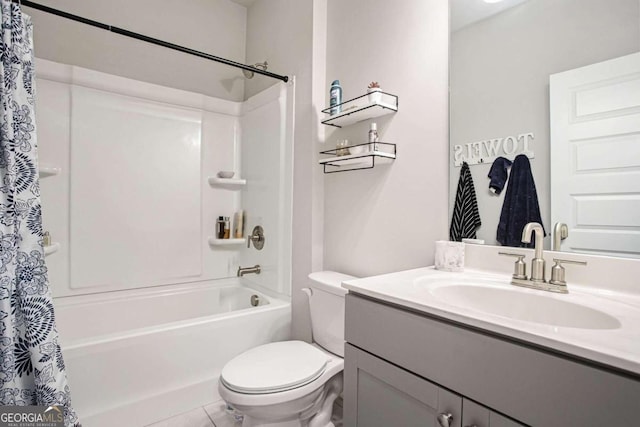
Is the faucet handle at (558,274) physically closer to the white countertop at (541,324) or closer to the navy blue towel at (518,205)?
the white countertop at (541,324)

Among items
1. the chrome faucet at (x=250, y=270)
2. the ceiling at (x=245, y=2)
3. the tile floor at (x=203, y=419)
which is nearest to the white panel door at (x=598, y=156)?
the tile floor at (x=203, y=419)

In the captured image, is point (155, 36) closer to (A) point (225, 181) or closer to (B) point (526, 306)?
(A) point (225, 181)

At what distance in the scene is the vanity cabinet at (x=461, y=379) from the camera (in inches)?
22.0

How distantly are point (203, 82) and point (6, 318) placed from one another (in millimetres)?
2061

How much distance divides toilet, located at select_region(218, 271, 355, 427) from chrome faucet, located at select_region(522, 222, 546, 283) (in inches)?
30.4

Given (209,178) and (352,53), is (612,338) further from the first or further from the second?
(209,178)

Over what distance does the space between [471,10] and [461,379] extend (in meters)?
1.36

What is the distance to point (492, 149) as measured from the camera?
124cm

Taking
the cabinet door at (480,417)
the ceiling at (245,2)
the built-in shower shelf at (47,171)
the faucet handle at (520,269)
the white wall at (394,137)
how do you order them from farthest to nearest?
the ceiling at (245,2), the built-in shower shelf at (47,171), the white wall at (394,137), the faucet handle at (520,269), the cabinet door at (480,417)

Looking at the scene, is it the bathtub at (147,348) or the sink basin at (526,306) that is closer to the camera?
the sink basin at (526,306)

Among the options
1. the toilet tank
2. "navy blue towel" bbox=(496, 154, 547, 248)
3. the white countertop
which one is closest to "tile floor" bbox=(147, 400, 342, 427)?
the toilet tank

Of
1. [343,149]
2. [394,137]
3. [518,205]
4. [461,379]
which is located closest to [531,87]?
[518,205]

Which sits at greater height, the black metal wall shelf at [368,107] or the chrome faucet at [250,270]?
the black metal wall shelf at [368,107]

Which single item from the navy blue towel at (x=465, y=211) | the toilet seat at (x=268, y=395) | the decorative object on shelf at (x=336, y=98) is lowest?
the toilet seat at (x=268, y=395)
